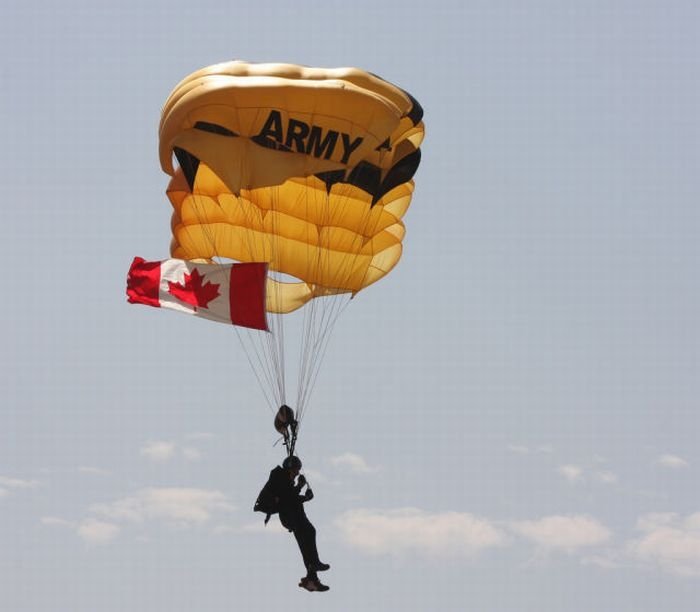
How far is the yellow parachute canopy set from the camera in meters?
27.3

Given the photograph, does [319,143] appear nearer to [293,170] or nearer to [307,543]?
[293,170]

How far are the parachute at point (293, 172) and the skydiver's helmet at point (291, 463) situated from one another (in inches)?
39.8

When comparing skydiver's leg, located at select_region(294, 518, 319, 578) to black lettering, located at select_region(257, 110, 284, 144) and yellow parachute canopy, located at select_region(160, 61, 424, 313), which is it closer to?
yellow parachute canopy, located at select_region(160, 61, 424, 313)

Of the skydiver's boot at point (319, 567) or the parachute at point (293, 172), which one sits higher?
the parachute at point (293, 172)

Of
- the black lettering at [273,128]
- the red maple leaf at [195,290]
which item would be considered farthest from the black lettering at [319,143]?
the red maple leaf at [195,290]

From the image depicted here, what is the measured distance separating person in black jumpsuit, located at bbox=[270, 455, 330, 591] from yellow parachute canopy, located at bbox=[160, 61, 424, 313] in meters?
4.37

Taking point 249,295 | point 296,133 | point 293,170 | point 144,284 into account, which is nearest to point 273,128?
point 296,133

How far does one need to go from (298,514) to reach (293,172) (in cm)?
525

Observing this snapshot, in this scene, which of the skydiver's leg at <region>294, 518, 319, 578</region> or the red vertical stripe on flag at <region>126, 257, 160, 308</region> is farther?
the red vertical stripe on flag at <region>126, 257, 160, 308</region>

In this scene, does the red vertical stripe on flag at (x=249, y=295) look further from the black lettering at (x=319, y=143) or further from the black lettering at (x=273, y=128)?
the black lettering at (x=273, y=128)

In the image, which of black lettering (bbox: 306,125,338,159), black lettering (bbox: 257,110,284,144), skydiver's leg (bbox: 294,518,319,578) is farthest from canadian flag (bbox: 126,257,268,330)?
skydiver's leg (bbox: 294,518,319,578)

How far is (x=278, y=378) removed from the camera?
28.0 m

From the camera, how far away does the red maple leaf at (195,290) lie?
29.8 meters

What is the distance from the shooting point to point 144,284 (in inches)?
1183
